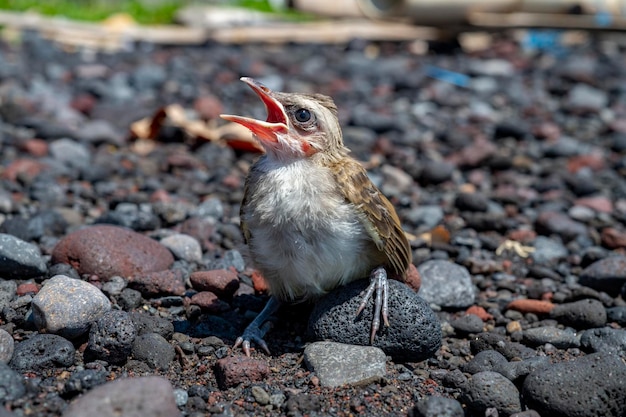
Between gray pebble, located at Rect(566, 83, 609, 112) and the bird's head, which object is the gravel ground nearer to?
gray pebble, located at Rect(566, 83, 609, 112)

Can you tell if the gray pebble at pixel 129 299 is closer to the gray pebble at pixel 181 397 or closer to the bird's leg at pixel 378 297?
the gray pebble at pixel 181 397

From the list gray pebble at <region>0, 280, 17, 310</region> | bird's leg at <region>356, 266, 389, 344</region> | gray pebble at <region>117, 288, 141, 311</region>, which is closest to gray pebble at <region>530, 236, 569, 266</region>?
bird's leg at <region>356, 266, 389, 344</region>

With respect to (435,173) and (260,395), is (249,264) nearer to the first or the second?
(260,395)

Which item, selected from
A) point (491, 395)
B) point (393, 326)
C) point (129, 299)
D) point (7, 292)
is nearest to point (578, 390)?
point (491, 395)

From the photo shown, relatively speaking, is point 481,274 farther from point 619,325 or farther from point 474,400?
point 474,400

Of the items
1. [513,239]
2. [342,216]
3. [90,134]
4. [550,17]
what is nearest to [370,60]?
[550,17]
